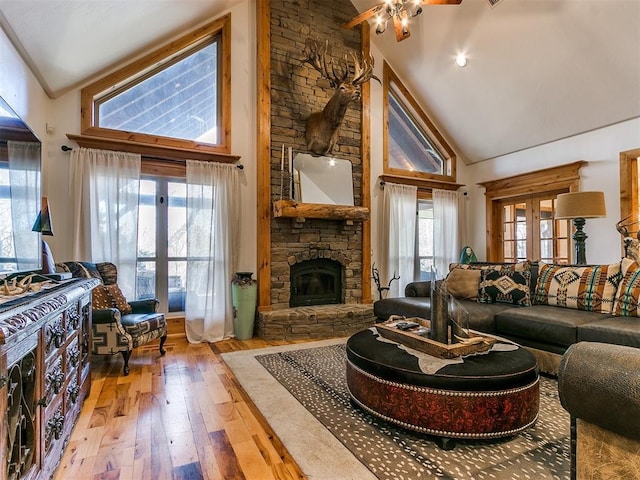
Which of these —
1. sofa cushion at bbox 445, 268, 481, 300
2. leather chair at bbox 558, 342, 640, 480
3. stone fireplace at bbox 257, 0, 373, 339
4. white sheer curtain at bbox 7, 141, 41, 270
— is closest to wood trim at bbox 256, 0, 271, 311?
stone fireplace at bbox 257, 0, 373, 339

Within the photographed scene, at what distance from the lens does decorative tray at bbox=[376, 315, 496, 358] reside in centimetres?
204

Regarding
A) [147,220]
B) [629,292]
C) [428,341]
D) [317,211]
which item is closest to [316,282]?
[317,211]

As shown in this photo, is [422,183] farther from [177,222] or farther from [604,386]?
[604,386]

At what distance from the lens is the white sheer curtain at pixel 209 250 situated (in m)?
4.26

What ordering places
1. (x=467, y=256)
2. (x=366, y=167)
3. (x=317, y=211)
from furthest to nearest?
1. (x=467, y=256)
2. (x=366, y=167)
3. (x=317, y=211)

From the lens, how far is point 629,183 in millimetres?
4270

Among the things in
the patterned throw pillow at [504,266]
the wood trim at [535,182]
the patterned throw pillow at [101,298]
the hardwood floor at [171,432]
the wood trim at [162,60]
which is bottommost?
the hardwood floor at [171,432]

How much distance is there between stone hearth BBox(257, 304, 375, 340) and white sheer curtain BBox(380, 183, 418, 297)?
1.07m

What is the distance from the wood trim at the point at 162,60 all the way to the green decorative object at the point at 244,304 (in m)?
1.66

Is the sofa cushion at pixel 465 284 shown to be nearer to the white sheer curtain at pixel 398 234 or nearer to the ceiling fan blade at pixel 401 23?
the white sheer curtain at pixel 398 234

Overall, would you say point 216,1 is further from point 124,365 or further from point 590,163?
point 590,163

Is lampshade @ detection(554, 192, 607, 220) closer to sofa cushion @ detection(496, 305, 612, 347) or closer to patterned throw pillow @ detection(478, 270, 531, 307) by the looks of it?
patterned throw pillow @ detection(478, 270, 531, 307)

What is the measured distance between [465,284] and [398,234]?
1777 millimetres

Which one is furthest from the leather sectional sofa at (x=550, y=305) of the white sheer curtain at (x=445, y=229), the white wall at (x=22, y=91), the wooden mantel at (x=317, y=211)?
the white wall at (x=22, y=91)
